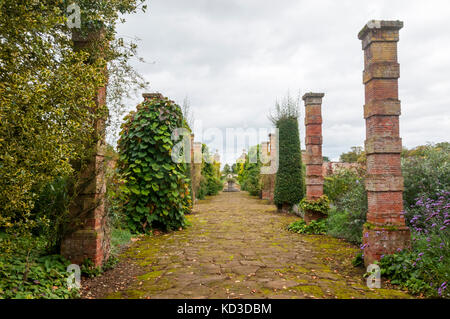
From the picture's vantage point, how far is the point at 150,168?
7.21 metres

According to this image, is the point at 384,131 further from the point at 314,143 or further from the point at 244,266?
the point at 314,143

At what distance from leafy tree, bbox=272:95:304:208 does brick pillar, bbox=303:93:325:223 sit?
2.47 metres

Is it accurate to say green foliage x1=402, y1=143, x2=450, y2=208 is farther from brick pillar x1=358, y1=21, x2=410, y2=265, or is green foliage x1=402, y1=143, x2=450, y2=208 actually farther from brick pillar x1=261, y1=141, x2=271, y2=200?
brick pillar x1=261, y1=141, x2=271, y2=200

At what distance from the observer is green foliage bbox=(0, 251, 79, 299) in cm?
284

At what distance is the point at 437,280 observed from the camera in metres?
3.39

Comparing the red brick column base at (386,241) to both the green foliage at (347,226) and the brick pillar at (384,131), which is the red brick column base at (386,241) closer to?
the brick pillar at (384,131)

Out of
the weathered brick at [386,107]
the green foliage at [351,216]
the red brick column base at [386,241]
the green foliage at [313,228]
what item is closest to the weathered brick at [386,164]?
the weathered brick at [386,107]

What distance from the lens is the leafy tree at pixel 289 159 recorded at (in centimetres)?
1072

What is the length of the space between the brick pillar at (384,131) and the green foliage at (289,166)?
6167 millimetres

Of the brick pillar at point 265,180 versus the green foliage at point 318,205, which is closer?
the green foliage at point 318,205

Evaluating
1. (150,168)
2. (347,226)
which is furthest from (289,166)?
(150,168)

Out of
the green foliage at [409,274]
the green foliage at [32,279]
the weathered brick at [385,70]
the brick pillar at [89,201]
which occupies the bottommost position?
the green foliage at [409,274]

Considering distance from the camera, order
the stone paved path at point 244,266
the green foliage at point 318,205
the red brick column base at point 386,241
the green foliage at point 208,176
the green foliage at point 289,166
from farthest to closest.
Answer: the green foliage at point 208,176 < the green foliage at point 289,166 < the green foliage at point 318,205 < the red brick column base at point 386,241 < the stone paved path at point 244,266

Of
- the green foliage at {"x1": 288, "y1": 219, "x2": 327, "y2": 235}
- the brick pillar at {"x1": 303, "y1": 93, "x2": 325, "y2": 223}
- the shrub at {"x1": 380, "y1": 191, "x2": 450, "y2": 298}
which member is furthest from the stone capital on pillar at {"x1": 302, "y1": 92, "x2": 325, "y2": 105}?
the shrub at {"x1": 380, "y1": 191, "x2": 450, "y2": 298}
